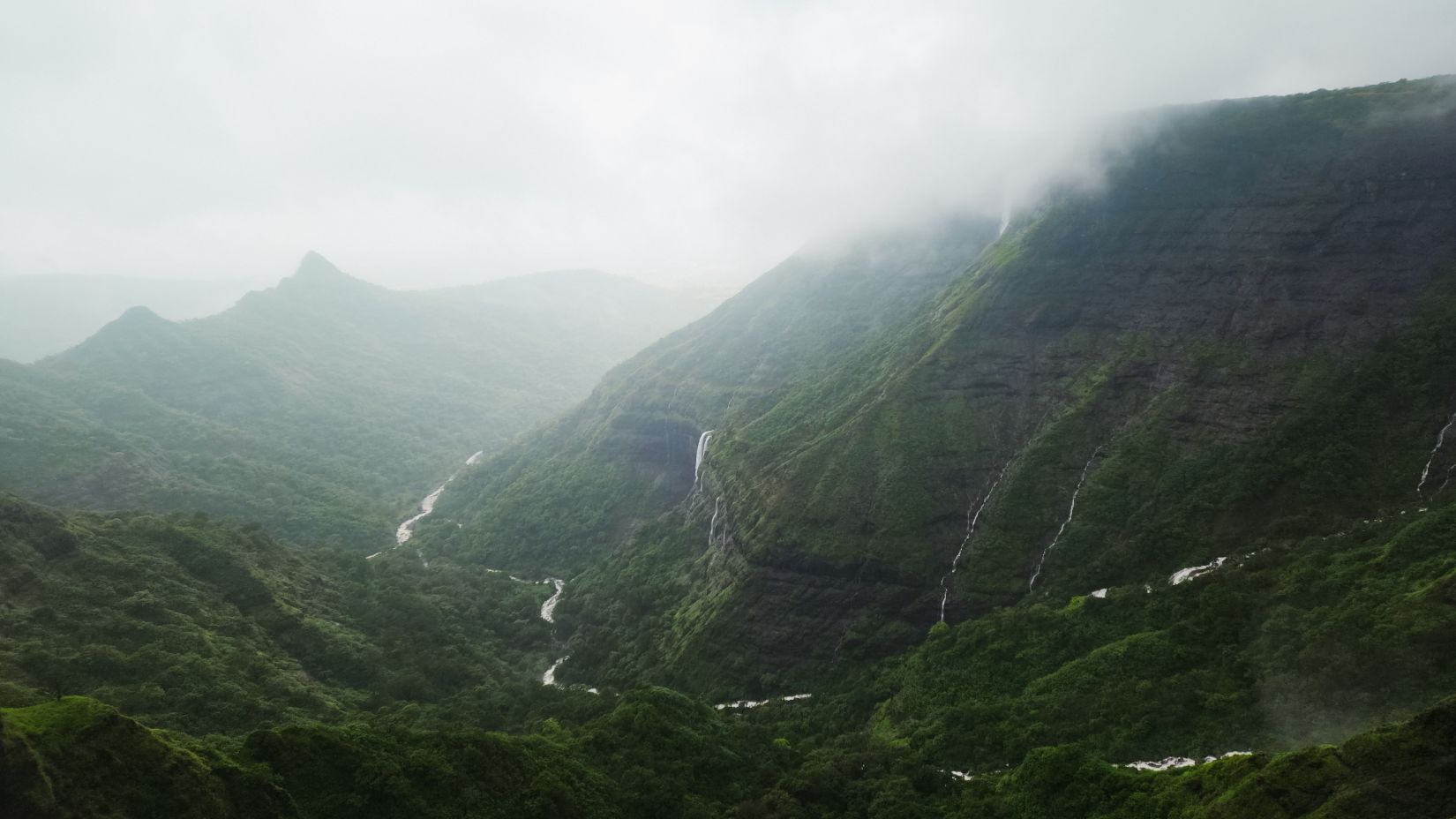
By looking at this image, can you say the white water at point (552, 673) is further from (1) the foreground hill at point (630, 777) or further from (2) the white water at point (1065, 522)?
(2) the white water at point (1065, 522)

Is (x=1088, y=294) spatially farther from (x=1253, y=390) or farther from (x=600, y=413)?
(x=600, y=413)

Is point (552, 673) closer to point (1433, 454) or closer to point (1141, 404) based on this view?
point (1141, 404)

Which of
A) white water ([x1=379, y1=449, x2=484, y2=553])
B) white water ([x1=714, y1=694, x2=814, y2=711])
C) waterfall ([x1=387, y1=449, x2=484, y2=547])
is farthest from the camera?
waterfall ([x1=387, y1=449, x2=484, y2=547])

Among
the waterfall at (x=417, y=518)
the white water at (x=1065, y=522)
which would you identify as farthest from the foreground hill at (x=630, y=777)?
the waterfall at (x=417, y=518)

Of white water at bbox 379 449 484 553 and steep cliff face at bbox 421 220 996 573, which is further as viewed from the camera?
white water at bbox 379 449 484 553

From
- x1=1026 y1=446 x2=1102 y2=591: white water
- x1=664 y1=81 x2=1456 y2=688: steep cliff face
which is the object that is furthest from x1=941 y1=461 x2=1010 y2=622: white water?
x1=1026 y1=446 x2=1102 y2=591: white water

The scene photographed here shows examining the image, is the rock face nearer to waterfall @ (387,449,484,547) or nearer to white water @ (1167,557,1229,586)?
white water @ (1167,557,1229,586)

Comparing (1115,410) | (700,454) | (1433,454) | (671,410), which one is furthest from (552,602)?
(1433,454)
